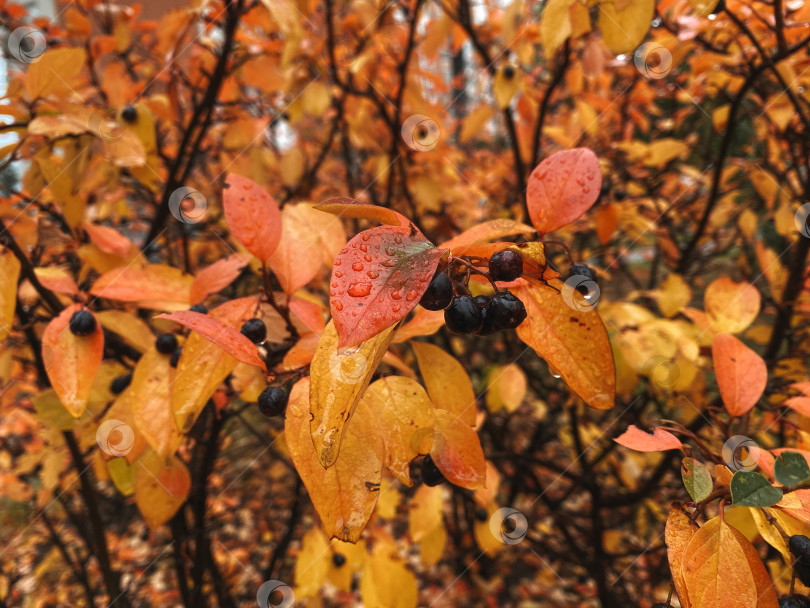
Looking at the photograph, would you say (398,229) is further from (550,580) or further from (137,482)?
(550,580)

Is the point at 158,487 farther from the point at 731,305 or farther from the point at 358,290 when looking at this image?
the point at 731,305

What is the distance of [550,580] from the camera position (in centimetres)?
252

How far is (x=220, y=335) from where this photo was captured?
591mm

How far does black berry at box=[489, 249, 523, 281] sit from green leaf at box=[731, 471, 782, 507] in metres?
0.36

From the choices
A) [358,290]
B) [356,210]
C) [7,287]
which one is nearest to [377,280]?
[358,290]

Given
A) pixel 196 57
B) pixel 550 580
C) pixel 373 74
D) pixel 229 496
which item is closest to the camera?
pixel 196 57

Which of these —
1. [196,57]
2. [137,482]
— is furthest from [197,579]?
[196,57]

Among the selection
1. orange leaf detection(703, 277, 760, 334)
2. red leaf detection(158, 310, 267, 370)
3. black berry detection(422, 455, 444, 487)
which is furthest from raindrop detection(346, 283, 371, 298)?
orange leaf detection(703, 277, 760, 334)

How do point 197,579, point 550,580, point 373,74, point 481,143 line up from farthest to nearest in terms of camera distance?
1. point 481,143
2. point 373,74
3. point 550,580
4. point 197,579

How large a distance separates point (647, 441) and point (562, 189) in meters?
0.38

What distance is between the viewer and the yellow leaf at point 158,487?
0.96 m

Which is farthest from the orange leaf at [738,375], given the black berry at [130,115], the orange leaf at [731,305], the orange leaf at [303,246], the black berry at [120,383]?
the black berry at [130,115]

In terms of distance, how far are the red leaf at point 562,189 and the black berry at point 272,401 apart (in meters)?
0.48

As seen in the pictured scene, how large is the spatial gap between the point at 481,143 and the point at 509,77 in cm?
459
